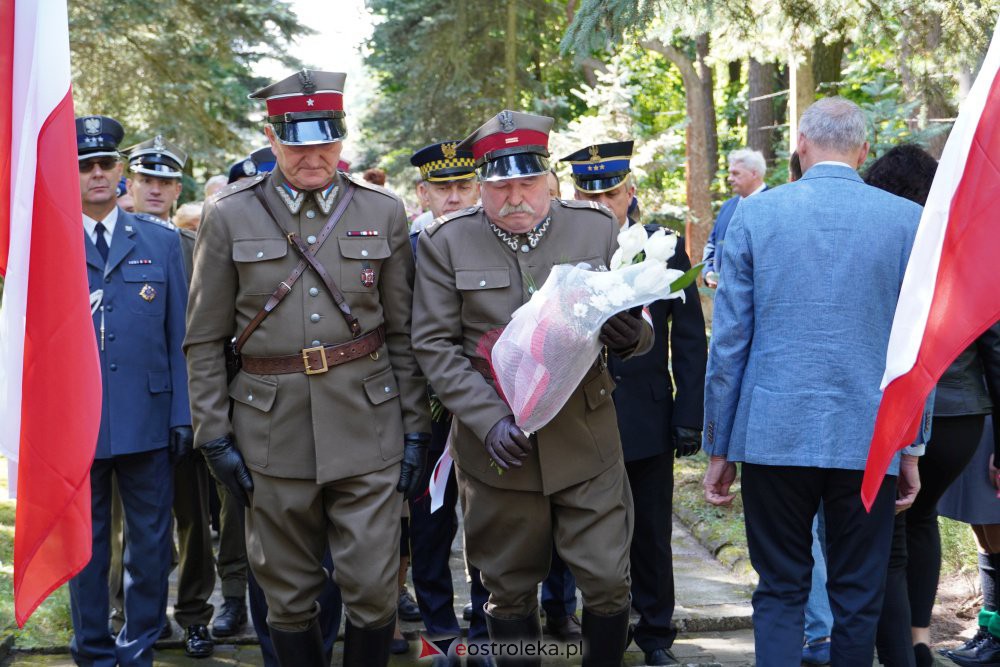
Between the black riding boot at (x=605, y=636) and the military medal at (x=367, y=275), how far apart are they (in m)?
1.49

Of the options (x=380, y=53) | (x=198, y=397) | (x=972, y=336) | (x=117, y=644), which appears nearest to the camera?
(x=972, y=336)

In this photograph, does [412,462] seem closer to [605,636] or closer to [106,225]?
[605,636]

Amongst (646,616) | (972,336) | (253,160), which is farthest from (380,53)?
(972,336)

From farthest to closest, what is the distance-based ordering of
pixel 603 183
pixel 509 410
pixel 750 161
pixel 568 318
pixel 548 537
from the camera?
pixel 750 161
pixel 603 183
pixel 548 537
pixel 509 410
pixel 568 318

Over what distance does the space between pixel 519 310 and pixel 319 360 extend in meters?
0.79

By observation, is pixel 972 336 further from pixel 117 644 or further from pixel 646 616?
pixel 117 644

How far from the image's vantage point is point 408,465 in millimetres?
4309

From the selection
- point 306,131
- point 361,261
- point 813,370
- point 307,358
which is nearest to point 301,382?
point 307,358

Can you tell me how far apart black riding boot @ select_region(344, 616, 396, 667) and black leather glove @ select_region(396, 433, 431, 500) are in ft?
1.70

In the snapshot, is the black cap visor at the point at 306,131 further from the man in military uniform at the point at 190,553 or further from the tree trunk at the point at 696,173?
the tree trunk at the point at 696,173

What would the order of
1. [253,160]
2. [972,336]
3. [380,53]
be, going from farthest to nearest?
1. [380,53]
2. [253,160]
3. [972,336]

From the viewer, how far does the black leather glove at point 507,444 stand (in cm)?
399

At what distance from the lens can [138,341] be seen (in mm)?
4887

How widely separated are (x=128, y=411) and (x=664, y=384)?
7.65 feet
